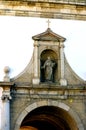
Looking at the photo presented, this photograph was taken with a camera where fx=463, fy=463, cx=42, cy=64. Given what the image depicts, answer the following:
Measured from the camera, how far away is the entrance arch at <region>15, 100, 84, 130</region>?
41.5 feet

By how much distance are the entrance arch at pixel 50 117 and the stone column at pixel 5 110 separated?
0.32m

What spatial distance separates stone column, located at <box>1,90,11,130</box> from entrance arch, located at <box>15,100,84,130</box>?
1.05 ft

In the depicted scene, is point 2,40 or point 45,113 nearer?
point 2,40

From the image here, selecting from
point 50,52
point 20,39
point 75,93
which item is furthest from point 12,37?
point 75,93

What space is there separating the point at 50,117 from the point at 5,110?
2.58 metres

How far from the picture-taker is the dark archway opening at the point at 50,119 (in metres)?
13.3

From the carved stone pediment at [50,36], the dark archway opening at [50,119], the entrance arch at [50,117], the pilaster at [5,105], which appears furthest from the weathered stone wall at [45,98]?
the carved stone pediment at [50,36]

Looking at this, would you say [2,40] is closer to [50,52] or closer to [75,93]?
[50,52]

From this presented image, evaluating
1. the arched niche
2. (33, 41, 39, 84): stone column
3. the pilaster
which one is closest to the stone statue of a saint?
the arched niche

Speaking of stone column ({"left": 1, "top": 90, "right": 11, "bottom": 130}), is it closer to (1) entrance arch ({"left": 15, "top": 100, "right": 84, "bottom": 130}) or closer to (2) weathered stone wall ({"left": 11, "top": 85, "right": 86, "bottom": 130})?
(2) weathered stone wall ({"left": 11, "top": 85, "right": 86, "bottom": 130})

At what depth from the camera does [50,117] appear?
1452 cm

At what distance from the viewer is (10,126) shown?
12375 millimetres

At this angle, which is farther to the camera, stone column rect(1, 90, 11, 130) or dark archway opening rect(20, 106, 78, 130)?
dark archway opening rect(20, 106, 78, 130)

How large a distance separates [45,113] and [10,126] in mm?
1962
